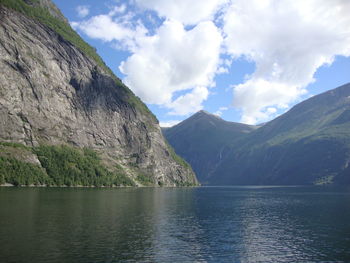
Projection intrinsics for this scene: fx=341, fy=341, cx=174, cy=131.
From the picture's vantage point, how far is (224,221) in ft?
A: 257

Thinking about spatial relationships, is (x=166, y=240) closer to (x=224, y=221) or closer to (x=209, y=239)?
(x=209, y=239)

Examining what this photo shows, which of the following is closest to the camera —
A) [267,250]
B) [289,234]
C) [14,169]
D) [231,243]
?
[267,250]

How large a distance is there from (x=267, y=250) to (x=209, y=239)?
1029 centimetres

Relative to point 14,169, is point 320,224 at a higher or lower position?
lower

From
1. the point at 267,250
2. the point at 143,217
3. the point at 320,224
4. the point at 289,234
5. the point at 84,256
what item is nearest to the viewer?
the point at 84,256

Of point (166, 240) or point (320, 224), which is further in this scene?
point (320, 224)

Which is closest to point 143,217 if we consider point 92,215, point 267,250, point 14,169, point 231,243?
point 92,215

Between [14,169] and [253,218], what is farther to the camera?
[14,169]

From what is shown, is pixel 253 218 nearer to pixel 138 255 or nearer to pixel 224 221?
pixel 224 221

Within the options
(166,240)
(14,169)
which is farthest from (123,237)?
(14,169)

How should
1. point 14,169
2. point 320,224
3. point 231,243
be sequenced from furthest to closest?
point 14,169
point 320,224
point 231,243

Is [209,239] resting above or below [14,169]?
below

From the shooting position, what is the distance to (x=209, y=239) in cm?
5669

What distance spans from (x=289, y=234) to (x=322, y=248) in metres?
11.5
